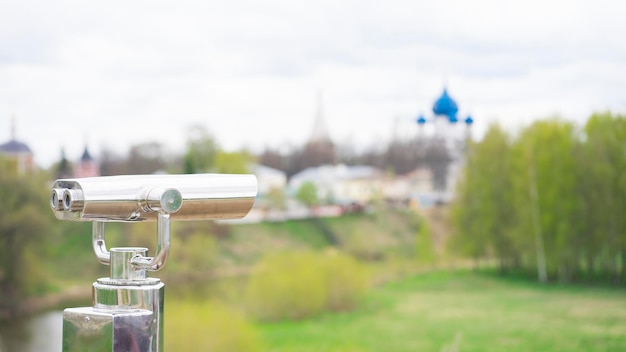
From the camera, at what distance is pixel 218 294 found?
7.24m

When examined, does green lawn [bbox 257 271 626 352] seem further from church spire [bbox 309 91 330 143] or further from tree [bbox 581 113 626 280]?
church spire [bbox 309 91 330 143]

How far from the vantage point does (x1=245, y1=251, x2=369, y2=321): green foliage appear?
6133mm

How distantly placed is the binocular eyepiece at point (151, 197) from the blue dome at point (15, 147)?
6.43 m

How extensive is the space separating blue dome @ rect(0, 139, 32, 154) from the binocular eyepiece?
6432 millimetres

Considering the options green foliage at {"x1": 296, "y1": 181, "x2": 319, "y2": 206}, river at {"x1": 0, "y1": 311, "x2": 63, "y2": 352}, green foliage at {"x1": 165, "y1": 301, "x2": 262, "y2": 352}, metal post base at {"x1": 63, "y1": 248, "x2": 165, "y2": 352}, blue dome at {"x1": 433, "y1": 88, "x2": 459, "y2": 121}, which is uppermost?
green foliage at {"x1": 296, "y1": 181, "x2": 319, "y2": 206}

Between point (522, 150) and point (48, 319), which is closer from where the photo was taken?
Result: point (522, 150)

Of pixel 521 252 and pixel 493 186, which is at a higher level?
pixel 493 186

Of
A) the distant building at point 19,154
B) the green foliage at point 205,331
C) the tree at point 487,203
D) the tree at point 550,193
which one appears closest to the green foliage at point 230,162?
the tree at point 487,203

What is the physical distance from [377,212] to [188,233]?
371cm

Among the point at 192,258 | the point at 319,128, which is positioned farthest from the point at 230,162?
the point at 192,258

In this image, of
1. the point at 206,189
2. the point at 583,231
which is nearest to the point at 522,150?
the point at 583,231

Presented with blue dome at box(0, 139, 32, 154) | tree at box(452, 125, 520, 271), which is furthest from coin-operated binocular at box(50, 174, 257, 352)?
blue dome at box(0, 139, 32, 154)

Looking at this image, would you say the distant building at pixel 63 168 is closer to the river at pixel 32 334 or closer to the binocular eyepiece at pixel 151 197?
the river at pixel 32 334

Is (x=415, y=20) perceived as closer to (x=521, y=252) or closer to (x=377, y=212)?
(x=521, y=252)
